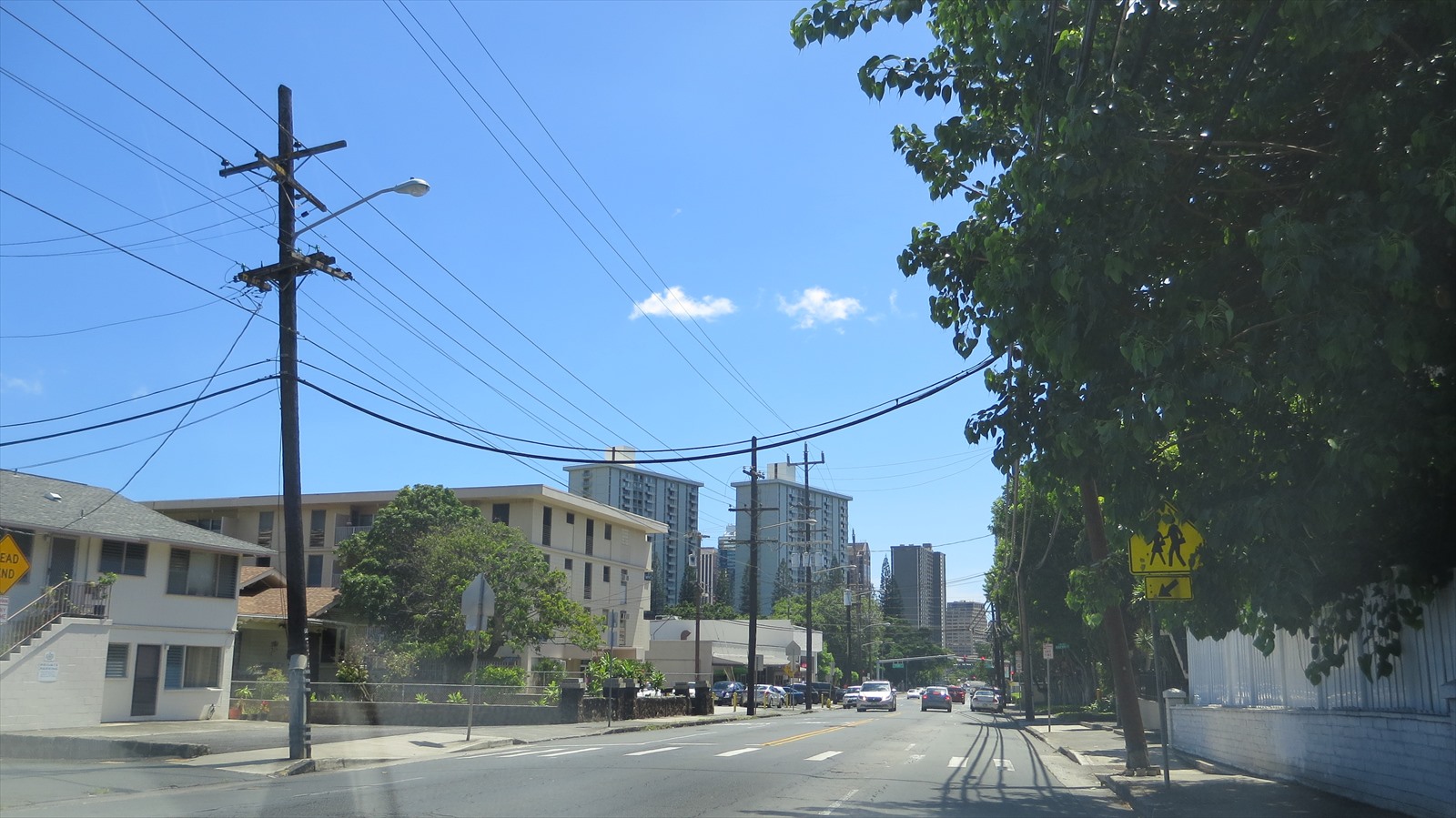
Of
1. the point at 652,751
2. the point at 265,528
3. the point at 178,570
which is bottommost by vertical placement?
the point at 652,751

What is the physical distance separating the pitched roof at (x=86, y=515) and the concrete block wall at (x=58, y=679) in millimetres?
2620

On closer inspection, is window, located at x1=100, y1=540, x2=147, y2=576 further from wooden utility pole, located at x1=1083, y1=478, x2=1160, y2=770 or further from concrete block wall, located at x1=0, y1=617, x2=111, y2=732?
wooden utility pole, located at x1=1083, y1=478, x2=1160, y2=770

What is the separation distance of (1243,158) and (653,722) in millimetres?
27689

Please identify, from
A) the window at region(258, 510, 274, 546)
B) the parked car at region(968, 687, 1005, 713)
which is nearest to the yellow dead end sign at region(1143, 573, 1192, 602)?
the parked car at region(968, 687, 1005, 713)

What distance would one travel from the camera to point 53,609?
27.6 metres

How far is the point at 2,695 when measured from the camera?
2575 centimetres

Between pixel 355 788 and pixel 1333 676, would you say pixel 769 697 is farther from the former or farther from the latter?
pixel 1333 676

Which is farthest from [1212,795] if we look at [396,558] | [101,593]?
[396,558]

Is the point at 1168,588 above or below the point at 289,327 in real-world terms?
below

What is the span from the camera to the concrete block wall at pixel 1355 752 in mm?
10406

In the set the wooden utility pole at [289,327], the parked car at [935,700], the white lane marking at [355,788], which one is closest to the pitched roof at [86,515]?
the wooden utility pole at [289,327]

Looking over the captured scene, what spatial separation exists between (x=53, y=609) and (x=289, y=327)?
14207 mm

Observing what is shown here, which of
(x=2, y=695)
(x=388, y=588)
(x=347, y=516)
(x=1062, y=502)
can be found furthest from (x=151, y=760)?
(x=347, y=516)

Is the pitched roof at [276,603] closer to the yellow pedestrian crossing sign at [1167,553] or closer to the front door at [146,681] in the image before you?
the front door at [146,681]
